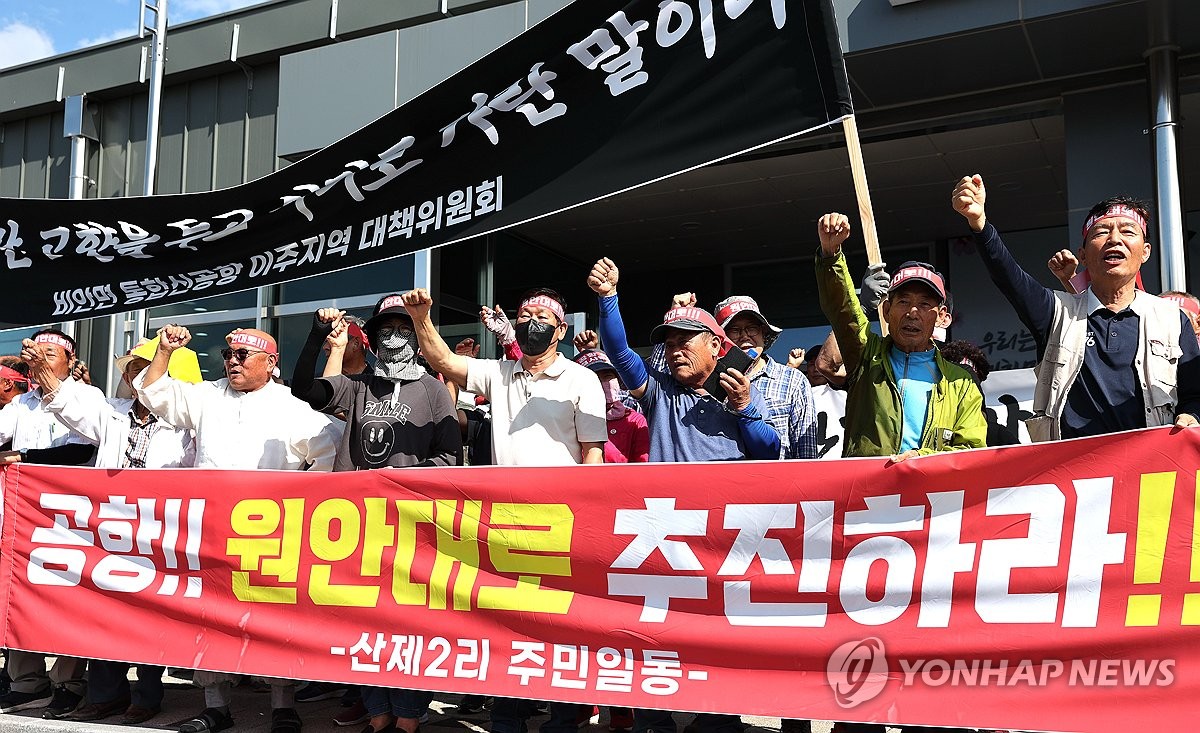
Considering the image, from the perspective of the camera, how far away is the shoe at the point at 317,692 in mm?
5484

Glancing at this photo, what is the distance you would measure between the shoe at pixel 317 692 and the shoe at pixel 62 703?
1.15 metres

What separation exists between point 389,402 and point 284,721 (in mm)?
1573

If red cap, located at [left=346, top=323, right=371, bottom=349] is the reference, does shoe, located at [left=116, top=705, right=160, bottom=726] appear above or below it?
below

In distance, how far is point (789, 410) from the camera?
4828 mm

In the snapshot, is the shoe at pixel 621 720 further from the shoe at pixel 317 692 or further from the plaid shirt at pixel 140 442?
the plaid shirt at pixel 140 442

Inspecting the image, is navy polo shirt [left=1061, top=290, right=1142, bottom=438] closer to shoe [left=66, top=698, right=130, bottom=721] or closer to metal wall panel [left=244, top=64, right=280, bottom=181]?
shoe [left=66, top=698, right=130, bottom=721]

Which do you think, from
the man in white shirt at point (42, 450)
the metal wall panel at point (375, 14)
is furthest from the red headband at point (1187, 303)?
the metal wall panel at point (375, 14)

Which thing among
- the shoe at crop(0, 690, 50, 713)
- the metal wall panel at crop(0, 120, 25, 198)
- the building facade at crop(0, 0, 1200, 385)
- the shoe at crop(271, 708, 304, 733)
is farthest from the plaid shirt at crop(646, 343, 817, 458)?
the metal wall panel at crop(0, 120, 25, 198)

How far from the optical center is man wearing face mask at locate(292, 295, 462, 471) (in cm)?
488

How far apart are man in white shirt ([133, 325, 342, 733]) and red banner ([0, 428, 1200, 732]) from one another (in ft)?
0.94

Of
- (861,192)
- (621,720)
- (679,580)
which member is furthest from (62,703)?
(861,192)

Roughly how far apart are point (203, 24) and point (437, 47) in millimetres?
A: 3818

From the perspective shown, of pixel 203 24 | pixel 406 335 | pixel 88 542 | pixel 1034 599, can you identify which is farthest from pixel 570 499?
pixel 203 24

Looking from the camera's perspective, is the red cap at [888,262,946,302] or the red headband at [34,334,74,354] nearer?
the red cap at [888,262,946,302]
